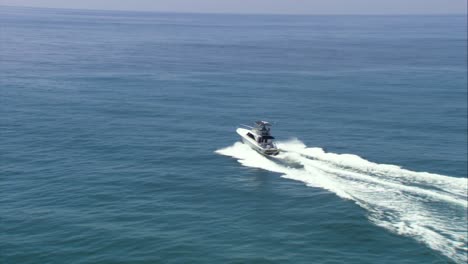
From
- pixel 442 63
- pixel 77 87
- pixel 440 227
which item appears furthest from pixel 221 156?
pixel 442 63

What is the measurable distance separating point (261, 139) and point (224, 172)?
10.5 m

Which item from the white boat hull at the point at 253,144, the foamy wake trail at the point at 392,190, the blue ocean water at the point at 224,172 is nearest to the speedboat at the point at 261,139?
the white boat hull at the point at 253,144

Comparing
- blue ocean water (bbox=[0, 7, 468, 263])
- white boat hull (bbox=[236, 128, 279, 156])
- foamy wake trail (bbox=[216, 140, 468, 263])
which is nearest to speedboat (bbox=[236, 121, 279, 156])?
white boat hull (bbox=[236, 128, 279, 156])

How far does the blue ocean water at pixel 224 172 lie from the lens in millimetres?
52531

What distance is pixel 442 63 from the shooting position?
610 feet

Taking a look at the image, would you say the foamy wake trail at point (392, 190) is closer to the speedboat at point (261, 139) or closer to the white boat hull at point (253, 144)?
the white boat hull at point (253, 144)

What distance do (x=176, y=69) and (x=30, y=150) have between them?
85.0 m

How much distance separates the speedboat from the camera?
80375 millimetres

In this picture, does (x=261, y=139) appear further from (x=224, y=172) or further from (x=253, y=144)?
(x=224, y=172)

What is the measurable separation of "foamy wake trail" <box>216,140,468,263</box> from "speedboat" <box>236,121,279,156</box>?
109cm

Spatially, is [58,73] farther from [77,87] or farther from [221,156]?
[221,156]

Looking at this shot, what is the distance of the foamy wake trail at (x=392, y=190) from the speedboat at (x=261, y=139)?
1.09 meters

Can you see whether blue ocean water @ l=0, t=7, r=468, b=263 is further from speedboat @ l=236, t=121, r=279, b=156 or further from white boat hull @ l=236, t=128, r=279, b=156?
speedboat @ l=236, t=121, r=279, b=156

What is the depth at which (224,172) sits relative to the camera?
7538 cm
